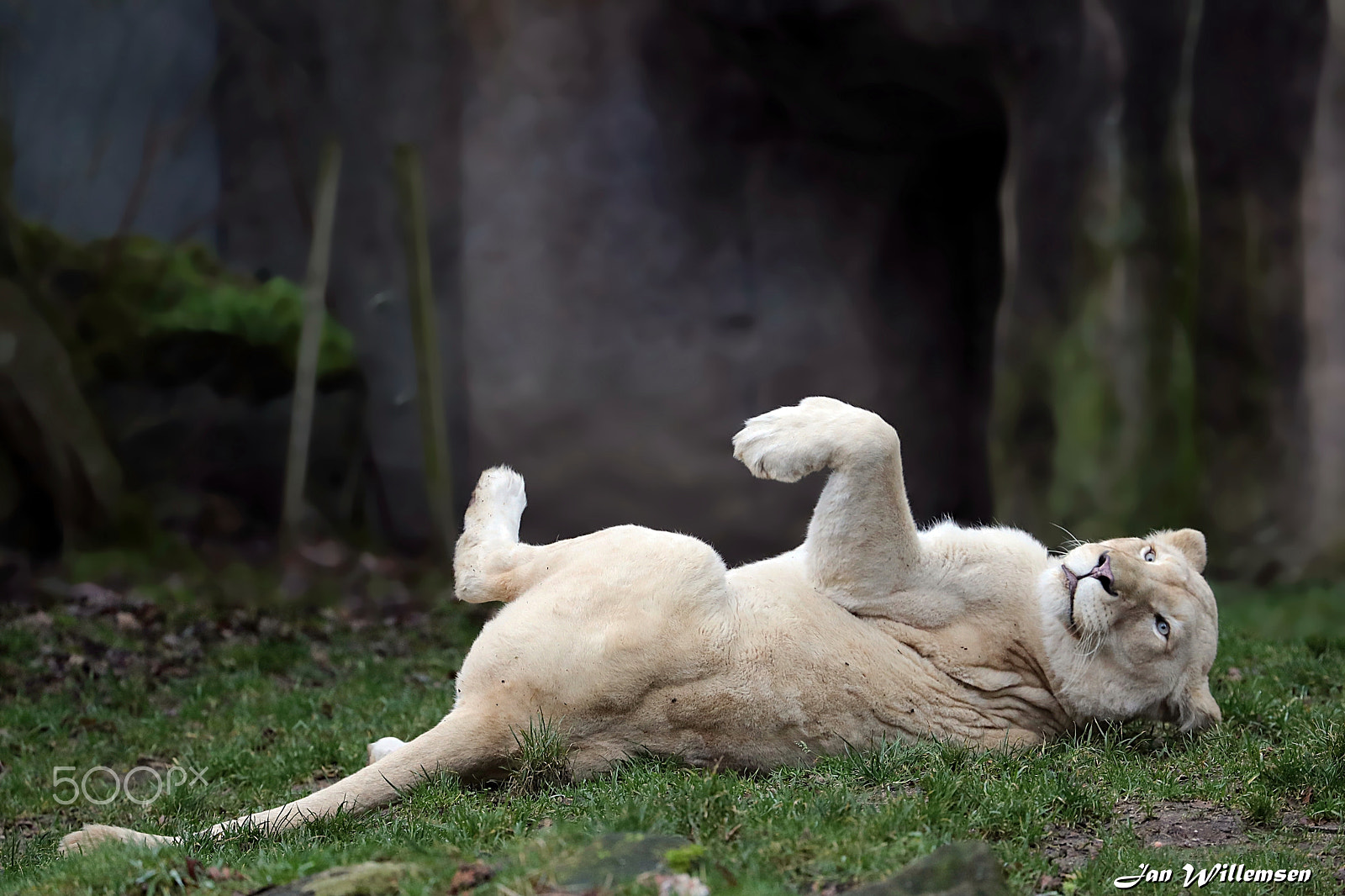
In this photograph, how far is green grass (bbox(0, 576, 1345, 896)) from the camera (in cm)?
329

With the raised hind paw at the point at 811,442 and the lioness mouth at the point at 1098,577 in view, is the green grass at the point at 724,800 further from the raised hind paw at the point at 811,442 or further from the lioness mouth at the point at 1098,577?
the raised hind paw at the point at 811,442

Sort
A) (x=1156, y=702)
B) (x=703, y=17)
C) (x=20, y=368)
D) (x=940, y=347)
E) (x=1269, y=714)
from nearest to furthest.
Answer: (x=1156, y=702) < (x=1269, y=714) < (x=20, y=368) < (x=703, y=17) < (x=940, y=347)

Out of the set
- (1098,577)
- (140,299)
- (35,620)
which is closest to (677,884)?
(1098,577)

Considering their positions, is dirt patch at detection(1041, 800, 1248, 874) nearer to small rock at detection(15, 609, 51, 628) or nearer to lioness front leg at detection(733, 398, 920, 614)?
lioness front leg at detection(733, 398, 920, 614)

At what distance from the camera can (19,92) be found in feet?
37.0

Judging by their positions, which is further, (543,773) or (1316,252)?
(1316,252)

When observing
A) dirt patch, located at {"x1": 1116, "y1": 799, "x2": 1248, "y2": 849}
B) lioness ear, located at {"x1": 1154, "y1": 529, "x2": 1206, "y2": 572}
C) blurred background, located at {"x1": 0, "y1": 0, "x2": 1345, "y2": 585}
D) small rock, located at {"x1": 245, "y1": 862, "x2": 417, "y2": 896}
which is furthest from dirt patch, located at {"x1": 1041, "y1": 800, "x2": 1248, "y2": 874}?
blurred background, located at {"x1": 0, "y1": 0, "x2": 1345, "y2": 585}

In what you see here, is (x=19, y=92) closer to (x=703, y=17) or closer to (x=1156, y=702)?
(x=703, y=17)

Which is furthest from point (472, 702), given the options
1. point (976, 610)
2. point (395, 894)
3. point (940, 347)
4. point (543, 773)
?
point (940, 347)

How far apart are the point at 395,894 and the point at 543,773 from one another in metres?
1.27

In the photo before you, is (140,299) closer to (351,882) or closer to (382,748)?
(382,748)

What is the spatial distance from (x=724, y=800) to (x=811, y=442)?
1.44m

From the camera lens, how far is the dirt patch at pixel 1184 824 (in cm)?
369
